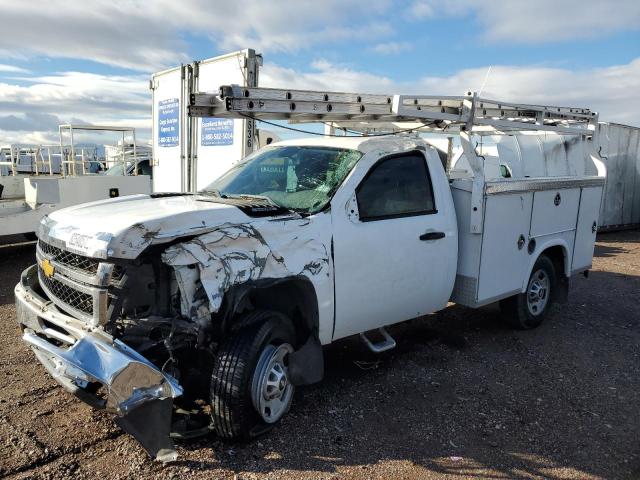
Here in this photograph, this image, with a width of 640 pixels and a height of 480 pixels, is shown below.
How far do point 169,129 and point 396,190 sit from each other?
6484 millimetres

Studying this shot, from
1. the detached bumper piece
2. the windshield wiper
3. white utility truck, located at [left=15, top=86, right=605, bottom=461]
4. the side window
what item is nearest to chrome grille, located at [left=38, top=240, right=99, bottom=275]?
white utility truck, located at [left=15, top=86, right=605, bottom=461]

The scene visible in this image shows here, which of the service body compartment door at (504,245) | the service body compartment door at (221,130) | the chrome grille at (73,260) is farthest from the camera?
the service body compartment door at (221,130)

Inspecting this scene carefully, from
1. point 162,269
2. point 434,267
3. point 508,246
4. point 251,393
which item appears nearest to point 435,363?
point 434,267

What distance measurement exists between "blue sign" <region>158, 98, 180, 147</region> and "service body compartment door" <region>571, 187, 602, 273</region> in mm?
6587

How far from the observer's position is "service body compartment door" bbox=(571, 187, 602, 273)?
6.41 m

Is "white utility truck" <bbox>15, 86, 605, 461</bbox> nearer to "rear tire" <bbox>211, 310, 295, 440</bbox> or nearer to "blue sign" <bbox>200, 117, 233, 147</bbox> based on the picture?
"rear tire" <bbox>211, 310, 295, 440</bbox>

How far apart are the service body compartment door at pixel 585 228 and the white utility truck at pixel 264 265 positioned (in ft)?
3.64

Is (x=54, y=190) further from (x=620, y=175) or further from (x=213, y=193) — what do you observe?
(x=620, y=175)

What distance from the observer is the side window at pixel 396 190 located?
4.19 m

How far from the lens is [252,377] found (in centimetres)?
339

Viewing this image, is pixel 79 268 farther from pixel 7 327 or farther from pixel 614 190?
pixel 614 190

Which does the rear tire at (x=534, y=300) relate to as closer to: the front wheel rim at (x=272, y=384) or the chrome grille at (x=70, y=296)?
the front wheel rim at (x=272, y=384)

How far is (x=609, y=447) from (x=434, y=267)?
183 centimetres

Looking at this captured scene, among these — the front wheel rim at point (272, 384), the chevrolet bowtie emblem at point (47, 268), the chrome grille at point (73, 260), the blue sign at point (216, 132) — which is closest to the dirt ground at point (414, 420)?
the front wheel rim at point (272, 384)
